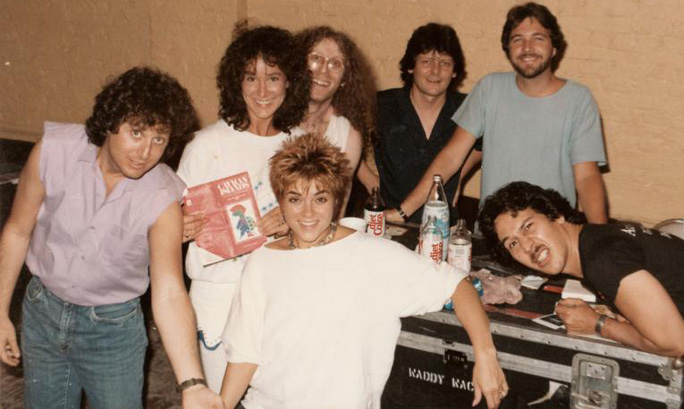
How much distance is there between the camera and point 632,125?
545 cm

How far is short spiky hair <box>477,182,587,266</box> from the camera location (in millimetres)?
2973

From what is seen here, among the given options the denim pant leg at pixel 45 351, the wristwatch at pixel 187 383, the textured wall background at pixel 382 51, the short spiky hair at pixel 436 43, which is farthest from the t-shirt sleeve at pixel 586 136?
the denim pant leg at pixel 45 351

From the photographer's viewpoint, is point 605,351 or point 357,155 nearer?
point 605,351

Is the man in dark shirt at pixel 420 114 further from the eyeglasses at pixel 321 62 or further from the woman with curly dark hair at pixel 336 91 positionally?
the eyeglasses at pixel 321 62

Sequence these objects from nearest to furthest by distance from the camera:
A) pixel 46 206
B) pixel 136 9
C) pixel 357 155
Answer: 1. pixel 46 206
2. pixel 357 155
3. pixel 136 9

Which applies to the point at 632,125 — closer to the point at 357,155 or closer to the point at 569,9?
the point at 569,9

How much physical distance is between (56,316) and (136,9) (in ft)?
18.1

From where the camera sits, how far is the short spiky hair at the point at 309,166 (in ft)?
8.48

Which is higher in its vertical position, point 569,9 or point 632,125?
point 569,9

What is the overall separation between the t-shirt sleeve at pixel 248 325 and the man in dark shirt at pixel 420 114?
2.07 m

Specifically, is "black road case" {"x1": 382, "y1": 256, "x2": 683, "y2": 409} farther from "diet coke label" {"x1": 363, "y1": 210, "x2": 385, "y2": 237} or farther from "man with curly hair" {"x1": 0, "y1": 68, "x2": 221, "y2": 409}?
"man with curly hair" {"x1": 0, "y1": 68, "x2": 221, "y2": 409}

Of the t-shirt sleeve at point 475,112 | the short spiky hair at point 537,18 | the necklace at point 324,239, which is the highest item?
the short spiky hair at point 537,18

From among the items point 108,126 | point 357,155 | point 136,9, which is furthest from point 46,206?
point 136,9

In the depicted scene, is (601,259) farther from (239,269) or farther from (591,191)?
(239,269)
